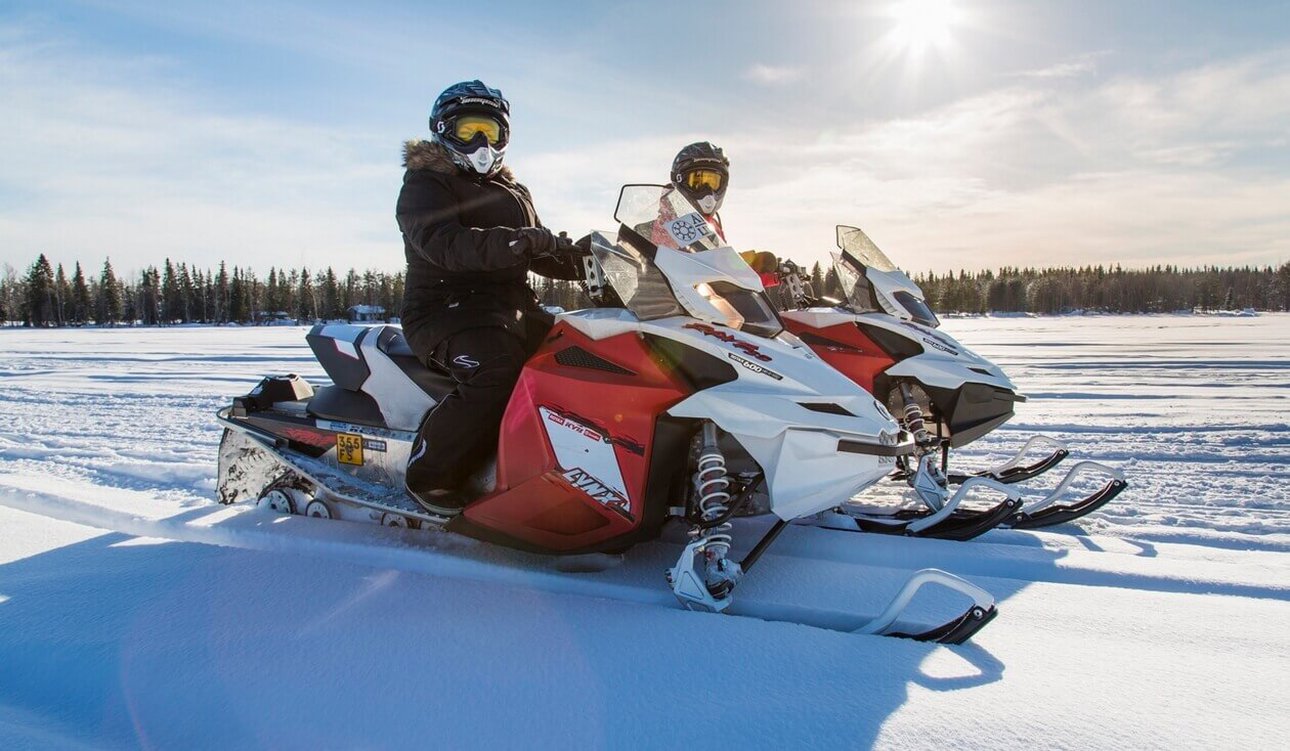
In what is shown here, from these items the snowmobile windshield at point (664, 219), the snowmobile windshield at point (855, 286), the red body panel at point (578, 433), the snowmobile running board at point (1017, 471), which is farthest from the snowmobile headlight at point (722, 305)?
the snowmobile running board at point (1017, 471)

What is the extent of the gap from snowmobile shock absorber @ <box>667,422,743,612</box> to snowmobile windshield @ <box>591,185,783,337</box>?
0.48 m

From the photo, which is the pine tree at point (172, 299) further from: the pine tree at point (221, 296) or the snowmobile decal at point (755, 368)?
the snowmobile decal at point (755, 368)

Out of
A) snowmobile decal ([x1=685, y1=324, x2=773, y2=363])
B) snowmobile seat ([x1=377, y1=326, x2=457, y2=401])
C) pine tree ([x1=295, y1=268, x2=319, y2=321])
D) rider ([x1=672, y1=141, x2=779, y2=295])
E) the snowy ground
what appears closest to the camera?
the snowy ground

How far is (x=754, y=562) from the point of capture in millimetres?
2869

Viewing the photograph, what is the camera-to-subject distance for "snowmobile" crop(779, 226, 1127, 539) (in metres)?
3.75

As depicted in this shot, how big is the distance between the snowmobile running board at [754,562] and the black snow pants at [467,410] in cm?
23

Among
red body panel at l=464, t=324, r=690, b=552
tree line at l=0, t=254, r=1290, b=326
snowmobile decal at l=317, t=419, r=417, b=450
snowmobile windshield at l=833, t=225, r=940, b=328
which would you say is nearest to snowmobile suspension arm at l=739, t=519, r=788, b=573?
red body panel at l=464, t=324, r=690, b=552

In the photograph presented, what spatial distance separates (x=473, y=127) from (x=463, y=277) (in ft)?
2.16

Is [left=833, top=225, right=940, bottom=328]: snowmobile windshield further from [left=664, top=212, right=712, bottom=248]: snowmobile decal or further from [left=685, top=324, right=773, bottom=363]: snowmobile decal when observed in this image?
[left=685, top=324, right=773, bottom=363]: snowmobile decal

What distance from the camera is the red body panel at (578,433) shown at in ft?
9.02

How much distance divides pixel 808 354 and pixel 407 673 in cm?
178

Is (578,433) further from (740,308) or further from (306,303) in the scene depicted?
(306,303)

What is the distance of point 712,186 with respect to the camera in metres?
5.33

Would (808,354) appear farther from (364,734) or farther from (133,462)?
(133,462)
